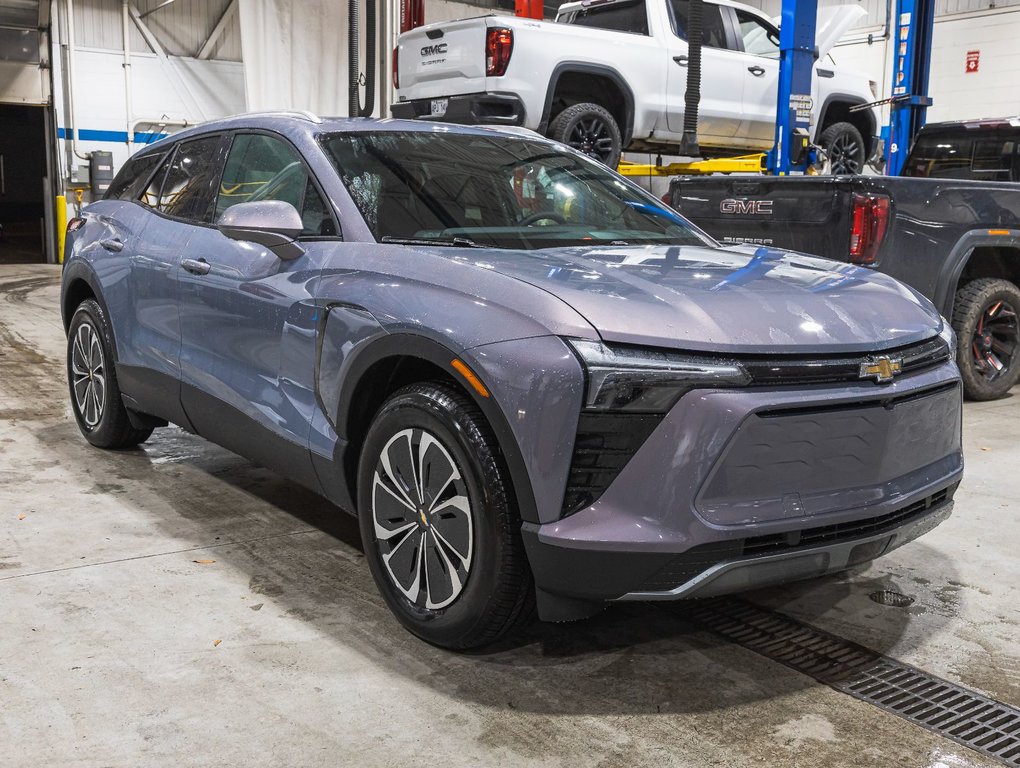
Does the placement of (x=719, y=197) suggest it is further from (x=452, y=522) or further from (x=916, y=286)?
(x=452, y=522)

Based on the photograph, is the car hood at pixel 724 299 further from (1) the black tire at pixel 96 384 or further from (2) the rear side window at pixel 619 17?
(2) the rear side window at pixel 619 17

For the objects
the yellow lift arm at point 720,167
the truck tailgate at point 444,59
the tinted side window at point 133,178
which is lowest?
the tinted side window at point 133,178

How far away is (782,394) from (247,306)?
1.97 m

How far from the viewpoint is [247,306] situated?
3.75m

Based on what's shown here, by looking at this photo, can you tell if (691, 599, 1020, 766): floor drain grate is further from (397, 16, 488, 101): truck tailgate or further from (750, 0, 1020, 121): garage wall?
(750, 0, 1020, 121): garage wall

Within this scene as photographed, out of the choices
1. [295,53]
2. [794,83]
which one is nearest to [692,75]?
[794,83]

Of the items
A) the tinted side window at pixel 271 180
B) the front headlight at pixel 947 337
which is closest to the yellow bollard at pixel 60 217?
the tinted side window at pixel 271 180

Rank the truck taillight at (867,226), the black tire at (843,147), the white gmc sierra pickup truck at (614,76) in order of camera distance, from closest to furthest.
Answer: the truck taillight at (867,226) < the white gmc sierra pickup truck at (614,76) < the black tire at (843,147)

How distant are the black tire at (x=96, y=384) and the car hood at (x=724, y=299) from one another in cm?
253

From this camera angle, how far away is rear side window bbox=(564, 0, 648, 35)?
971 cm

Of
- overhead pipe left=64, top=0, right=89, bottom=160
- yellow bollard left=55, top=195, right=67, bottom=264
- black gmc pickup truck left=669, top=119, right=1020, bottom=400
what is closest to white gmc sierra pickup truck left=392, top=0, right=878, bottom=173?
black gmc pickup truck left=669, top=119, right=1020, bottom=400

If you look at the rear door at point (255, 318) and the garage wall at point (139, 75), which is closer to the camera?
the rear door at point (255, 318)

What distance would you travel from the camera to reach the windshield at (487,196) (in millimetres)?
3527

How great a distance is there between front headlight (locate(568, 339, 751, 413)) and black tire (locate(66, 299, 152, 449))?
3.08 meters
